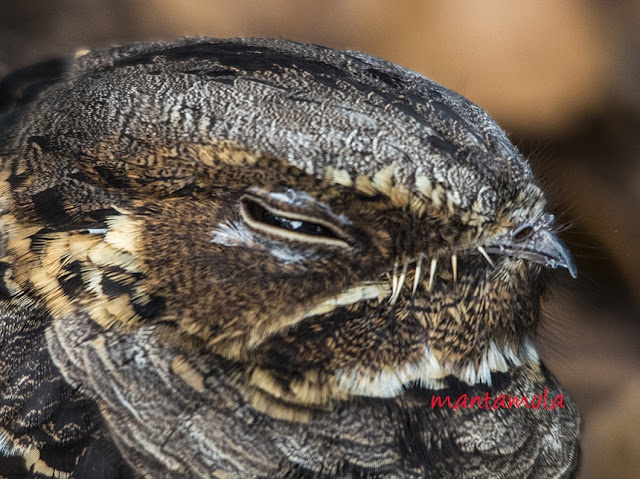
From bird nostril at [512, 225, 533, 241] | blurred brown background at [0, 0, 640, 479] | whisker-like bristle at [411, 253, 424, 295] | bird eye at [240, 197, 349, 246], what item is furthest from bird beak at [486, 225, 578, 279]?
blurred brown background at [0, 0, 640, 479]

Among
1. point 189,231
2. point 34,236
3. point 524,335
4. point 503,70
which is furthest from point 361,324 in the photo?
point 503,70

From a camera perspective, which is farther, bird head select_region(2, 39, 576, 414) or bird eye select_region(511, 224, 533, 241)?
bird eye select_region(511, 224, 533, 241)

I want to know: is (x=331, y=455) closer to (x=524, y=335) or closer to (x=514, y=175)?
(x=524, y=335)

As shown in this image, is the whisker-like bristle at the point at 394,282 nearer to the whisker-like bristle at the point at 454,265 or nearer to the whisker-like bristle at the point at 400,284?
the whisker-like bristle at the point at 400,284

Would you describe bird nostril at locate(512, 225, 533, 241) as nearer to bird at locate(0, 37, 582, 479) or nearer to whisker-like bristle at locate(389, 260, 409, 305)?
bird at locate(0, 37, 582, 479)

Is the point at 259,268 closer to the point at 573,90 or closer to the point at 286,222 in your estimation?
the point at 286,222

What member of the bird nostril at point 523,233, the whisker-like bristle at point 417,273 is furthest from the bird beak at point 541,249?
the whisker-like bristle at point 417,273

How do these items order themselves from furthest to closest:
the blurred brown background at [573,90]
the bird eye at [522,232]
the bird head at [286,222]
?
the blurred brown background at [573,90]
the bird eye at [522,232]
the bird head at [286,222]
